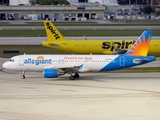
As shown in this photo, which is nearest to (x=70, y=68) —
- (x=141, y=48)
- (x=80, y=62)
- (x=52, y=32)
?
(x=80, y=62)

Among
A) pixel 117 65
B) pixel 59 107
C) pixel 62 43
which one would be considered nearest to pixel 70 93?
pixel 59 107

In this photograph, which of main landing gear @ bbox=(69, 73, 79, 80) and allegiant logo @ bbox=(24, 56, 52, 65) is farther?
main landing gear @ bbox=(69, 73, 79, 80)

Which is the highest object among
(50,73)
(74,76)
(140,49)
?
(140,49)

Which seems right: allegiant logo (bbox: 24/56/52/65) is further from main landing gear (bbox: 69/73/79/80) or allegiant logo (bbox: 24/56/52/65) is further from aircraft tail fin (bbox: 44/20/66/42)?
aircraft tail fin (bbox: 44/20/66/42)

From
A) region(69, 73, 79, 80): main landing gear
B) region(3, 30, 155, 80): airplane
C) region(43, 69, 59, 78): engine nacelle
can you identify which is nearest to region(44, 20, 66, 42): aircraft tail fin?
region(69, 73, 79, 80): main landing gear

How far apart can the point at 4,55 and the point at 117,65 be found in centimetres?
2687

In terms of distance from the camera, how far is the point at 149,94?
145ft

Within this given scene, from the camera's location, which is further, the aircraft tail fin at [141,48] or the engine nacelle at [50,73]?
the aircraft tail fin at [141,48]

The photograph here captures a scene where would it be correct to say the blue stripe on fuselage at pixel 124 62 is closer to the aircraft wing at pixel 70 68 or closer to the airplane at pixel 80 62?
the airplane at pixel 80 62

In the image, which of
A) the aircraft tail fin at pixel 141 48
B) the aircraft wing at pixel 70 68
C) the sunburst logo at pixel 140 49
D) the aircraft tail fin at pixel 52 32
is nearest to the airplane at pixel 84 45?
the aircraft tail fin at pixel 52 32

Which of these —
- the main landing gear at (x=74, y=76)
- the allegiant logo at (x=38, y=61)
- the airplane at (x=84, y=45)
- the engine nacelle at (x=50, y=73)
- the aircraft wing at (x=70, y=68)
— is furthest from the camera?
the airplane at (x=84, y=45)

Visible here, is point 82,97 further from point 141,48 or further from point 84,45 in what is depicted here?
point 84,45

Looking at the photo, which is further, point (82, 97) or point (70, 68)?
point (70, 68)

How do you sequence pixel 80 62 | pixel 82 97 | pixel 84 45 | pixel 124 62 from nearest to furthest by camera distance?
pixel 82 97
pixel 124 62
pixel 80 62
pixel 84 45
